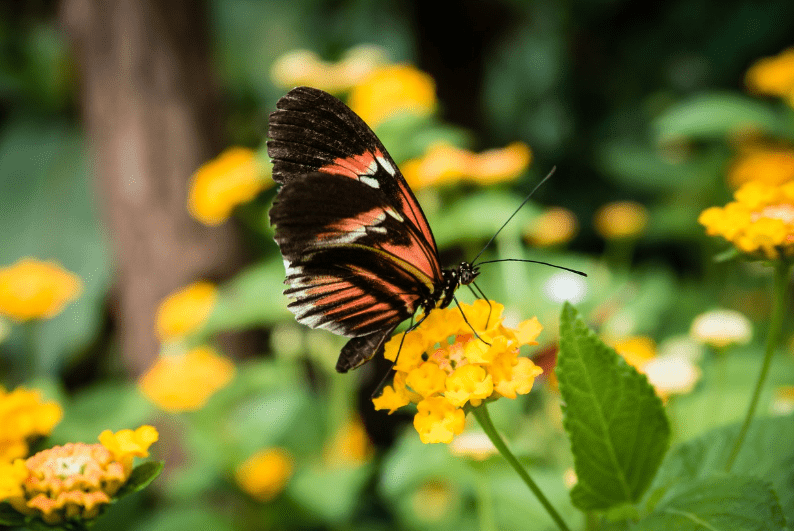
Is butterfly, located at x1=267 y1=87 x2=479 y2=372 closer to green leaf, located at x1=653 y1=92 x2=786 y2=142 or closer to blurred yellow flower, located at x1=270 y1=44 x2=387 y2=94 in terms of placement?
blurred yellow flower, located at x1=270 y1=44 x2=387 y2=94

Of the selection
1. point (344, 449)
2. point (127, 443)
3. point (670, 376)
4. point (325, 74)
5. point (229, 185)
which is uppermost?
point (325, 74)

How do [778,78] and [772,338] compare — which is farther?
[778,78]

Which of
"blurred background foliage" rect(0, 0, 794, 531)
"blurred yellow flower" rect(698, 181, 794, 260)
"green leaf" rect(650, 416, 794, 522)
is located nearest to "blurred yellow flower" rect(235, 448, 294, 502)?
"blurred background foliage" rect(0, 0, 794, 531)

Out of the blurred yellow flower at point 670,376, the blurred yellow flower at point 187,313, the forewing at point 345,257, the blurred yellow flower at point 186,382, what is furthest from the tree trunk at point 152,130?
the blurred yellow flower at point 670,376

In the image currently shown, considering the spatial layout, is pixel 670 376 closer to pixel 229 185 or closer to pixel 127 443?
pixel 127 443

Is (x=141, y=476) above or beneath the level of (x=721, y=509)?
above

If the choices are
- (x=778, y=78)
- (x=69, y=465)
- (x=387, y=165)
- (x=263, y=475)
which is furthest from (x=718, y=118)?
(x=69, y=465)
